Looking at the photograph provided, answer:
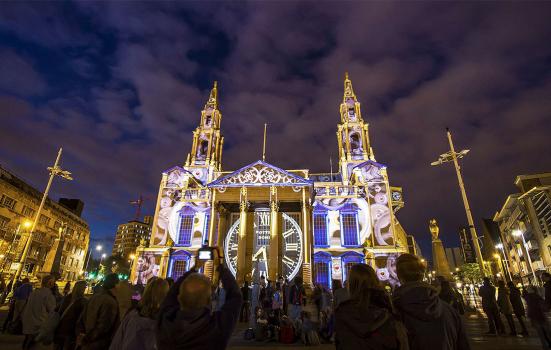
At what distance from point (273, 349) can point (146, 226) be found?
146 metres

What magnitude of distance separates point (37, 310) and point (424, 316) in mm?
8963

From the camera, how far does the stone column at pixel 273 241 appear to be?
2504 cm

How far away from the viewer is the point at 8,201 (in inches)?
1743

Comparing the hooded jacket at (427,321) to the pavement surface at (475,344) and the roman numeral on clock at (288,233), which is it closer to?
the pavement surface at (475,344)

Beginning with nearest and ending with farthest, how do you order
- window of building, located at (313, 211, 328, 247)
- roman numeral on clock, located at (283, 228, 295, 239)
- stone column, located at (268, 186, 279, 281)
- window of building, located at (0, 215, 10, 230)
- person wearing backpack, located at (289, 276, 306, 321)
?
person wearing backpack, located at (289, 276, 306, 321), stone column, located at (268, 186, 279, 281), roman numeral on clock, located at (283, 228, 295, 239), window of building, located at (313, 211, 328, 247), window of building, located at (0, 215, 10, 230)

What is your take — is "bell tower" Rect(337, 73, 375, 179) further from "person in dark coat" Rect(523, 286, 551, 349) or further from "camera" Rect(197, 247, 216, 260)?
"camera" Rect(197, 247, 216, 260)

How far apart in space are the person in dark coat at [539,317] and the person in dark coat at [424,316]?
7633 mm

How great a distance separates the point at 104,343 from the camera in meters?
4.34

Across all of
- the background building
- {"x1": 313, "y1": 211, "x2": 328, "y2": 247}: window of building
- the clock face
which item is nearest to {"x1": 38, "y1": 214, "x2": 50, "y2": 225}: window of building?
the clock face

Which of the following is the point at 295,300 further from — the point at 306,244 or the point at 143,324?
the point at 306,244

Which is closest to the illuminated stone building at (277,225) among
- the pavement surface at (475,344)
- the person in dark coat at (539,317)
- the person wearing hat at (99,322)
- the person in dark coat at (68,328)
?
the pavement surface at (475,344)

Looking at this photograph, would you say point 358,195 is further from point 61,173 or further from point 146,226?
point 146,226

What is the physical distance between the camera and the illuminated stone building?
89.7ft

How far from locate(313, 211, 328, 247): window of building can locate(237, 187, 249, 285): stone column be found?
754 cm
